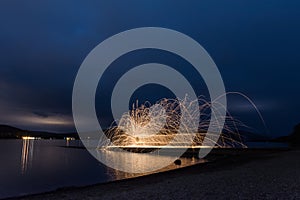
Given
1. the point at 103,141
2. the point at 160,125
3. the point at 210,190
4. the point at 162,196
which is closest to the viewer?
the point at 162,196

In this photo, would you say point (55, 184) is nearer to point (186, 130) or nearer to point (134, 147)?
point (186, 130)

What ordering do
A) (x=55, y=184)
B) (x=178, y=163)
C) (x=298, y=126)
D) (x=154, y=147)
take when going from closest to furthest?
1. (x=55, y=184)
2. (x=178, y=163)
3. (x=154, y=147)
4. (x=298, y=126)

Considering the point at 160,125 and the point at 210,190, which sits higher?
the point at 160,125

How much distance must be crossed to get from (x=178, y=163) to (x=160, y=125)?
9259mm

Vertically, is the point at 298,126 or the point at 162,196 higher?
the point at 298,126

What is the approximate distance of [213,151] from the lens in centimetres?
4566

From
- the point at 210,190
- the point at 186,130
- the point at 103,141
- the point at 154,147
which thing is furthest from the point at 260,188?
the point at 103,141

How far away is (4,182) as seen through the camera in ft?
88.2

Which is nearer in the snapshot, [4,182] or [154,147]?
[4,182]

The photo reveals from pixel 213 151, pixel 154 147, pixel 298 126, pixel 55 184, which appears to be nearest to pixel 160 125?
pixel 213 151

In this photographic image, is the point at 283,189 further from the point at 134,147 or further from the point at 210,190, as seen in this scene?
the point at 134,147

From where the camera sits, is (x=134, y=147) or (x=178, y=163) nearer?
(x=178, y=163)

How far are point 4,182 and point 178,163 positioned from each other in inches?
675

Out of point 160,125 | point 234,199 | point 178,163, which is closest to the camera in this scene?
point 234,199
